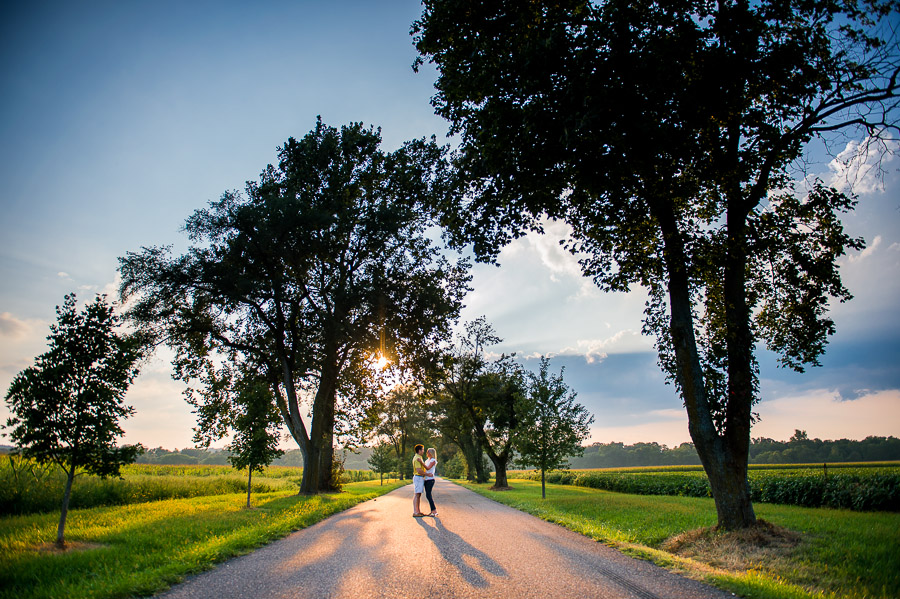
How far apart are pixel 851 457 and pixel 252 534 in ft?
259

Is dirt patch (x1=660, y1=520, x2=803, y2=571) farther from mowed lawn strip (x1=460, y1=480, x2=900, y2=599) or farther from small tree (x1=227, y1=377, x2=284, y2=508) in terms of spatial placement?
small tree (x1=227, y1=377, x2=284, y2=508)

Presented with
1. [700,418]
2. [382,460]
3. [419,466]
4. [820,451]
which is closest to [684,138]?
[700,418]

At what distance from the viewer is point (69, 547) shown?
24.1 feet

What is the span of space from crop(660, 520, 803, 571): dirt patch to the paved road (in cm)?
144

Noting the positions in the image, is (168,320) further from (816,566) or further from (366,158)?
(816,566)

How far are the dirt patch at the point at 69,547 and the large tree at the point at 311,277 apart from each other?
32.1ft

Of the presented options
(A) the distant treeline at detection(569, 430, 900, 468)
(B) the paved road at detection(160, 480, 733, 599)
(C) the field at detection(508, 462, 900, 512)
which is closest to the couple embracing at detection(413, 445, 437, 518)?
(B) the paved road at detection(160, 480, 733, 599)

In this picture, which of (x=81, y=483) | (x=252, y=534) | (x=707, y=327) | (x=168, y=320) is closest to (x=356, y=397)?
(x=168, y=320)

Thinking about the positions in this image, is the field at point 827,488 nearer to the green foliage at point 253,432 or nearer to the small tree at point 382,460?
the green foliage at point 253,432

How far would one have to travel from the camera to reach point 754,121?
8.55 meters

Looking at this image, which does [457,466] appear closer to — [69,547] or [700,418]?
[700,418]

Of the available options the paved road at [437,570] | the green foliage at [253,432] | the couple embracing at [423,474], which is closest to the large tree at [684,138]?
the paved road at [437,570]

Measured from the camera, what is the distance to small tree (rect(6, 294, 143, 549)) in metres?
7.57

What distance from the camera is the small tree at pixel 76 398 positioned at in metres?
7.57
